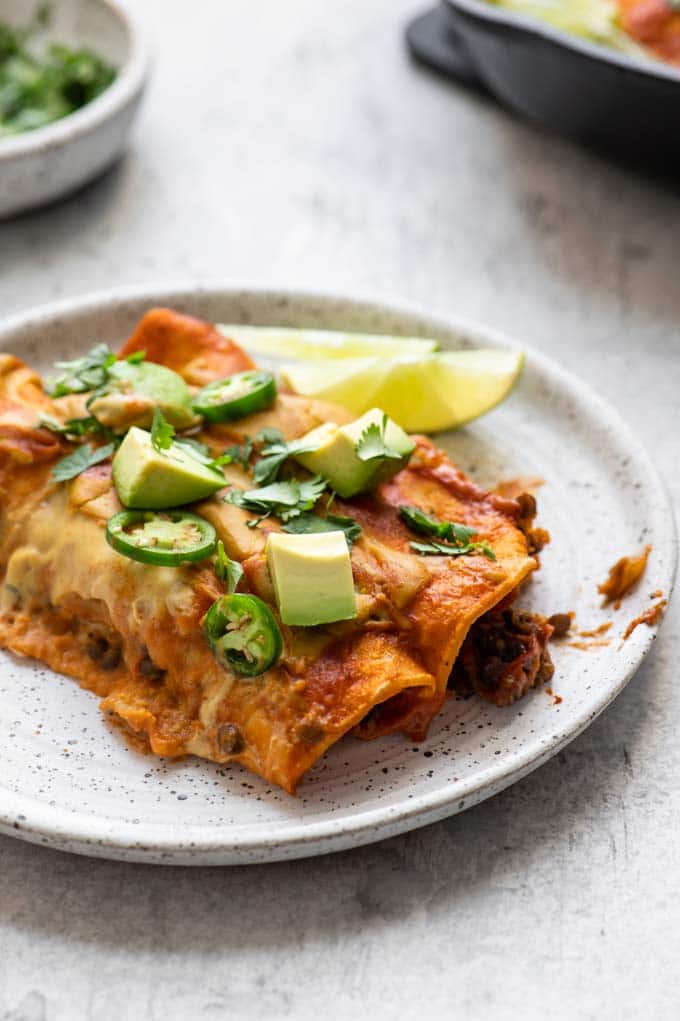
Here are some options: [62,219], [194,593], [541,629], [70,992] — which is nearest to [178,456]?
[194,593]

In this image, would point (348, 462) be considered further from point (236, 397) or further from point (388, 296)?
point (388, 296)

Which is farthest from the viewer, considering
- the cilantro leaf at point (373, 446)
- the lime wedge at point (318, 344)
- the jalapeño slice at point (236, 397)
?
the lime wedge at point (318, 344)

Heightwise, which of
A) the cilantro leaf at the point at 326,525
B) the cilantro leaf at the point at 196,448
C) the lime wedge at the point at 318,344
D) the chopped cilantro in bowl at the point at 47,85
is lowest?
the chopped cilantro in bowl at the point at 47,85

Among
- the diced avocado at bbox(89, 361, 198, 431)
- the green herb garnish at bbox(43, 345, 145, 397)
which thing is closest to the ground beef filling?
the diced avocado at bbox(89, 361, 198, 431)

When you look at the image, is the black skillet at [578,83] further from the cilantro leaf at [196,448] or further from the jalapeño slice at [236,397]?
the cilantro leaf at [196,448]

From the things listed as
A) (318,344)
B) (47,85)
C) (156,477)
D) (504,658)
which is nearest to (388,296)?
(318,344)

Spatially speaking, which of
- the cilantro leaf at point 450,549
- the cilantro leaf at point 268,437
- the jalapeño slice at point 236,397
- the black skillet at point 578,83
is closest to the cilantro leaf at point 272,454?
the cilantro leaf at point 268,437
